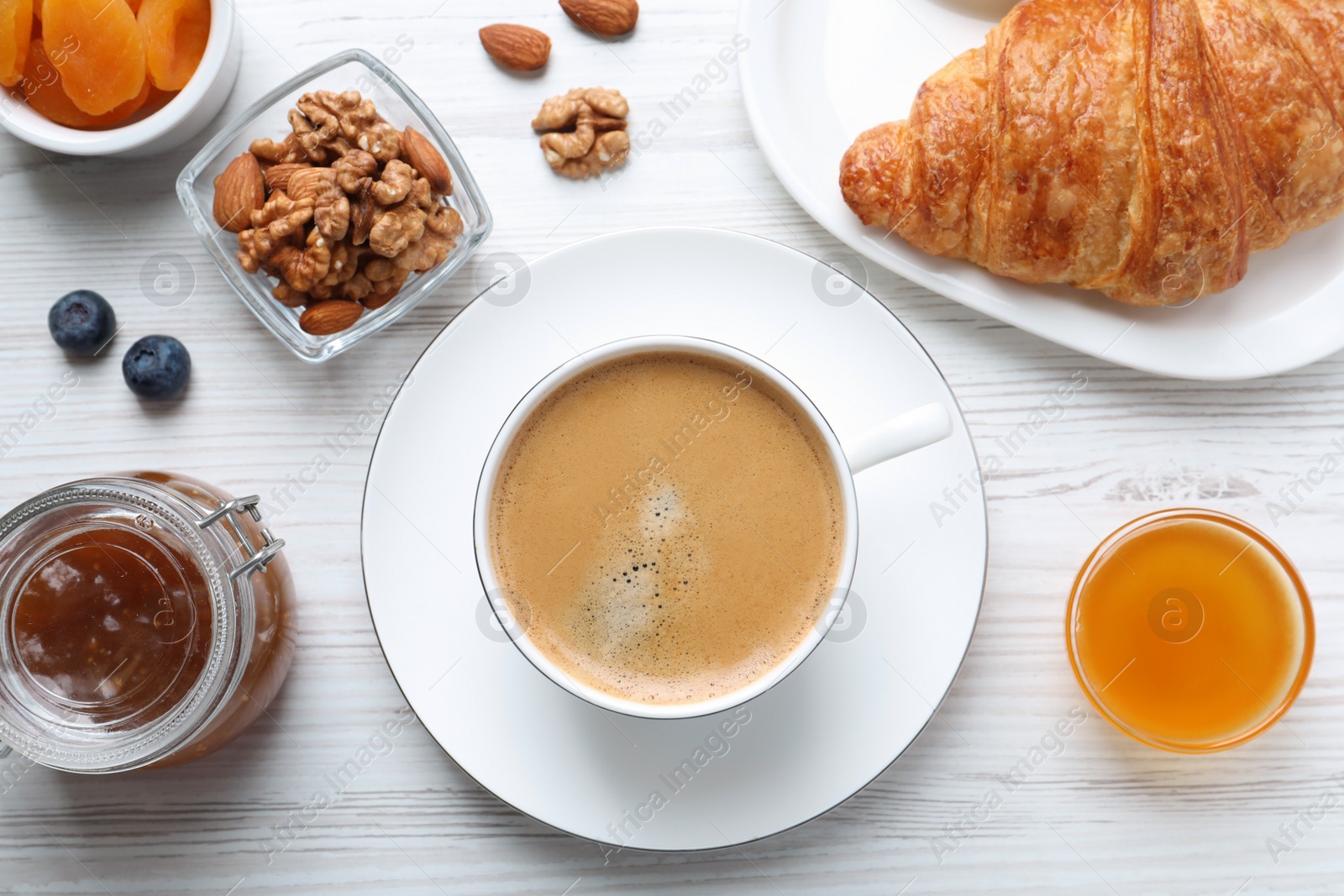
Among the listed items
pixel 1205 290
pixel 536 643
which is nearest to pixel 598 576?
pixel 536 643

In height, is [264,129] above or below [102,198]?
above

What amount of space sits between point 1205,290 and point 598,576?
1.06m

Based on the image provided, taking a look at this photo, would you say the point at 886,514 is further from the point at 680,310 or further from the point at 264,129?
the point at 264,129

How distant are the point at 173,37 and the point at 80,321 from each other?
0.49m

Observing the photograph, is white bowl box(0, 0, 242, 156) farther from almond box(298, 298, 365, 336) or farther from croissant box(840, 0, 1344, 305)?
croissant box(840, 0, 1344, 305)

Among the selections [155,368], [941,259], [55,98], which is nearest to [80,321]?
[155,368]

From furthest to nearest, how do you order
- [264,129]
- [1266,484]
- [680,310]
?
1. [1266,484]
2. [264,129]
3. [680,310]

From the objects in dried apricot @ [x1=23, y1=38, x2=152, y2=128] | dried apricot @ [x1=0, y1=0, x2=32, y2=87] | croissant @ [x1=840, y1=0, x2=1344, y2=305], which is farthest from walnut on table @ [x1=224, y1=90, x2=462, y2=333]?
croissant @ [x1=840, y1=0, x2=1344, y2=305]

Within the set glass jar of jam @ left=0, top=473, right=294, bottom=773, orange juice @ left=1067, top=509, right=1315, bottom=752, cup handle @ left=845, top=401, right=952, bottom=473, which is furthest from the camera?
orange juice @ left=1067, top=509, right=1315, bottom=752

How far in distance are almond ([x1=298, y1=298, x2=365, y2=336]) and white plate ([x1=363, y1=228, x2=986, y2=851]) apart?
0.65 ft

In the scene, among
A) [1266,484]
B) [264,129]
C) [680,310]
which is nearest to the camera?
[680,310]

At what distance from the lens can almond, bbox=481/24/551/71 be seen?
1.50 meters

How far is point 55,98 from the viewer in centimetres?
141

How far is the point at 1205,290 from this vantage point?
1.41m
